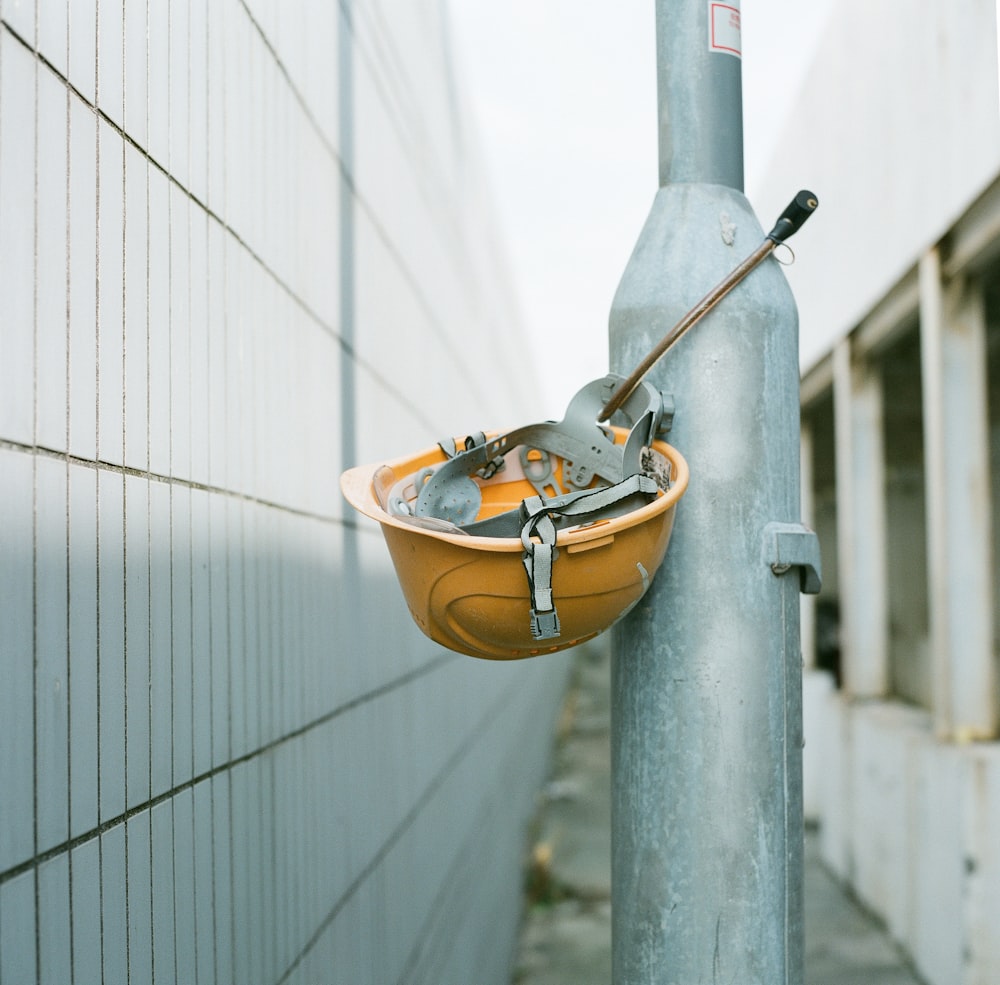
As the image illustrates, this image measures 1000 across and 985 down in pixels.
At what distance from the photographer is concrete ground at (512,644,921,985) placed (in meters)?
7.61

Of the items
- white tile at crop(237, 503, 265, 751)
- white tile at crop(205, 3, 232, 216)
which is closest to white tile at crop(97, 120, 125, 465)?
white tile at crop(205, 3, 232, 216)

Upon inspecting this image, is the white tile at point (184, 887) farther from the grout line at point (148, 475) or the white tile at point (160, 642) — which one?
the grout line at point (148, 475)

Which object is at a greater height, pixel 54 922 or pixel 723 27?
pixel 723 27

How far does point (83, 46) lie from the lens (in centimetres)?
189

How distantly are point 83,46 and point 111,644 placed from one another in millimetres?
865

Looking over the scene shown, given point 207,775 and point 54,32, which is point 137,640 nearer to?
point 207,775

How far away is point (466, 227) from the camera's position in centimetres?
782

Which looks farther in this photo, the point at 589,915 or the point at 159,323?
the point at 589,915

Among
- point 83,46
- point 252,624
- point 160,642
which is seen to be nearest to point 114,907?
point 160,642

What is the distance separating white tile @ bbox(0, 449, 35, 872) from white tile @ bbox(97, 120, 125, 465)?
285 millimetres

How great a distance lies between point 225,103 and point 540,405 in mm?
17330

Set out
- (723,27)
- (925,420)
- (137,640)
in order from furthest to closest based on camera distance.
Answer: (925,420)
(723,27)
(137,640)

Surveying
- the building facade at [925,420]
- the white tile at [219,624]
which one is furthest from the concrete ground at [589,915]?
the white tile at [219,624]

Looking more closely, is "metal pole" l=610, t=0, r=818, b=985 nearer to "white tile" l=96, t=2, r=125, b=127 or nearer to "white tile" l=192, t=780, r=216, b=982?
"white tile" l=192, t=780, r=216, b=982
